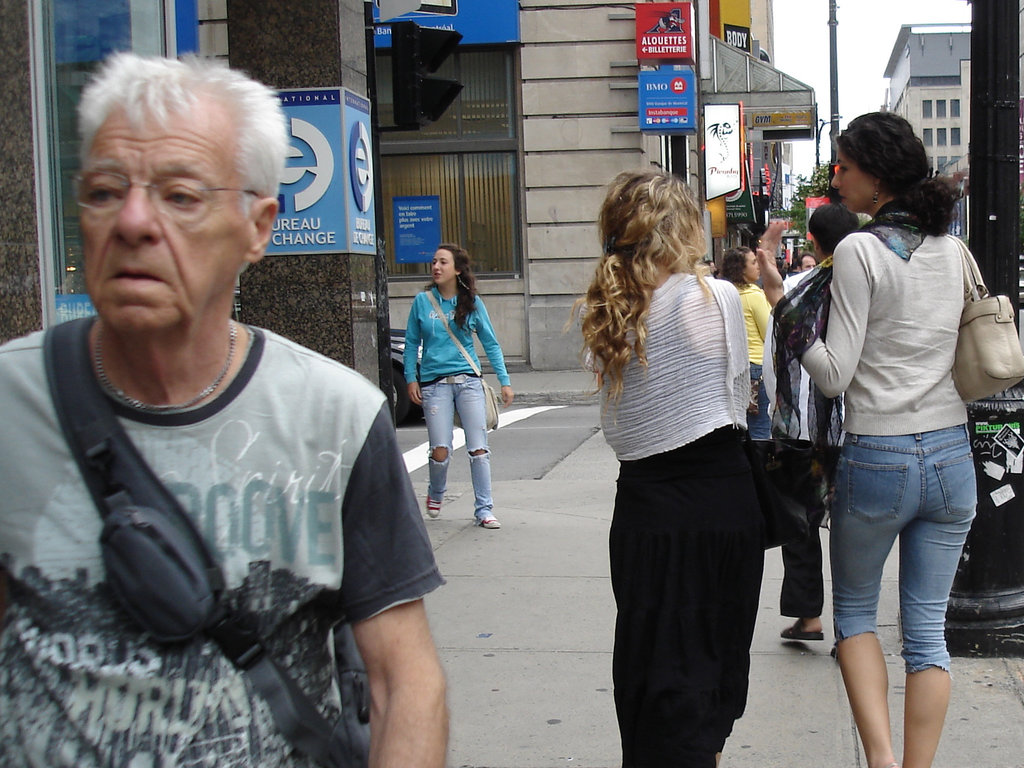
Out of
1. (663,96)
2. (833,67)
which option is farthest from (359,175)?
(833,67)

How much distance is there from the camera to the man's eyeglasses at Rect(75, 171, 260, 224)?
5.49 feet

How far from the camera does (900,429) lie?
3.77 meters

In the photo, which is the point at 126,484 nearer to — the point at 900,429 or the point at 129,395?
the point at 129,395

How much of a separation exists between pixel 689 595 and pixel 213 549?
2.28 metres

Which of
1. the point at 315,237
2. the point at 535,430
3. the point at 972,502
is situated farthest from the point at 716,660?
the point at 535,430

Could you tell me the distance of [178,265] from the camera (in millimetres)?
1671

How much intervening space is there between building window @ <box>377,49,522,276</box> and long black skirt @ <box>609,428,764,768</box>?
60.0 ft

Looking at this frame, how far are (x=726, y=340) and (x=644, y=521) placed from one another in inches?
23.0

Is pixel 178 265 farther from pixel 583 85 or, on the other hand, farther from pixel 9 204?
pixel 583 85

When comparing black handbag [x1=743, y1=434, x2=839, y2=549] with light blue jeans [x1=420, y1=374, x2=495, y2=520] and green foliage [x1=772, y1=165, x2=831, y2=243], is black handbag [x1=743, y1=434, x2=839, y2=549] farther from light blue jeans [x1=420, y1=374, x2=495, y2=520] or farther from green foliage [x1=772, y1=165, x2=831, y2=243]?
green foliage [x1=772, y1=165, x2=831, y2=243]

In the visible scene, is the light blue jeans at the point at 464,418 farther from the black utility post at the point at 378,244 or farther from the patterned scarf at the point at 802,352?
the patterned scarf at the point at 802,352

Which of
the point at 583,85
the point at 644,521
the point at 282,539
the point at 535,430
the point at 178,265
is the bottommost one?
the point at 535,430

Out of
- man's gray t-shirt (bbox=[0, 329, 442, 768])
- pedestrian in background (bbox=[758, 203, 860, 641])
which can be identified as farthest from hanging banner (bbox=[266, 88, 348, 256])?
man's gray t-shirt (bbox=[0, 329, 442, 768])

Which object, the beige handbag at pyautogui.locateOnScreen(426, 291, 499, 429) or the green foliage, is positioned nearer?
the beige handbag at pyautogui.locateOnScreen(426, 291, 499, 429)
